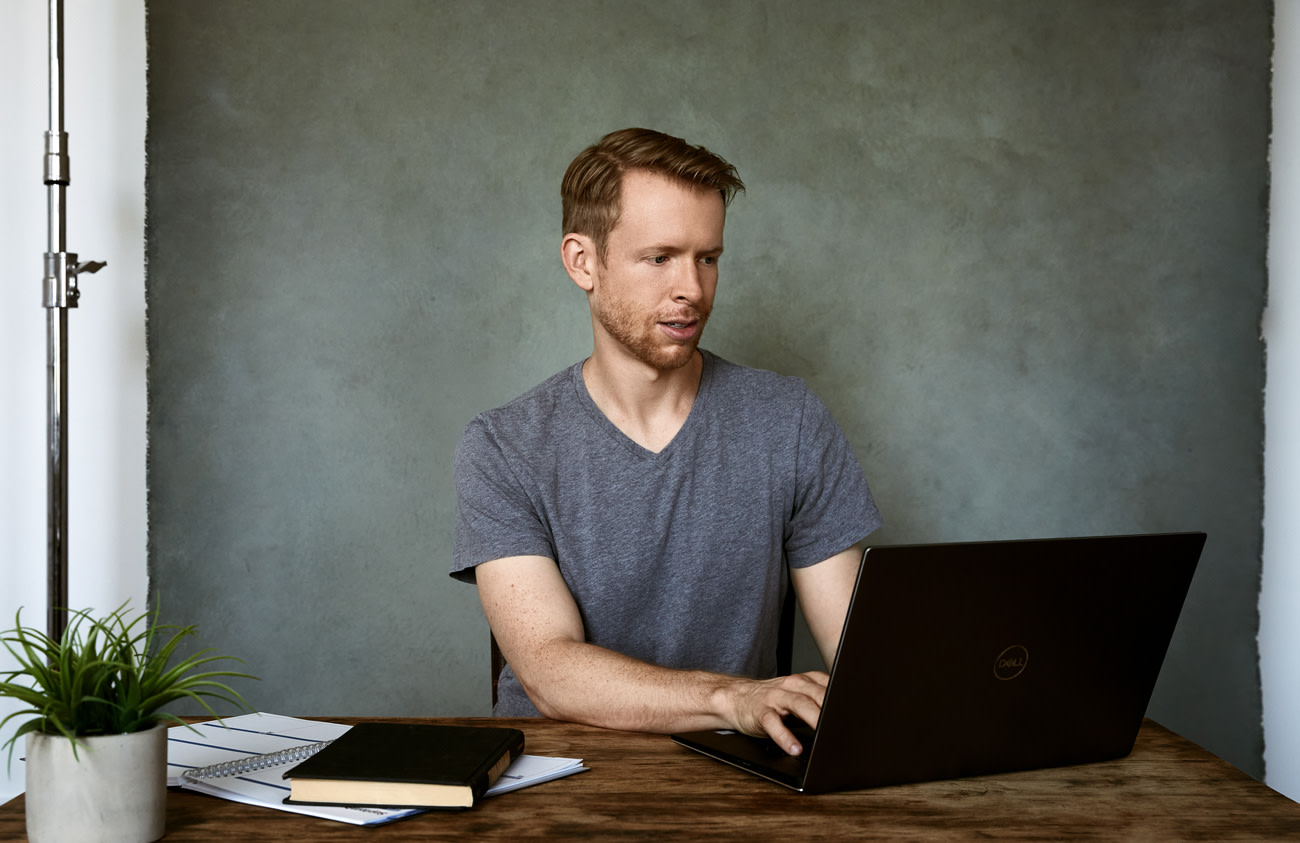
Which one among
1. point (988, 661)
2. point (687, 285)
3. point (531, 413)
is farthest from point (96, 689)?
point (687, 285)

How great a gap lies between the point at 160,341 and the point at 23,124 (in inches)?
21.8

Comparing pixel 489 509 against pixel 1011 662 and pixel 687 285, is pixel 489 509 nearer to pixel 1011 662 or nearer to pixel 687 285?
pixel 687 285

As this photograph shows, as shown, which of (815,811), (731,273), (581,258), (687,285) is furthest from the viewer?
(731,273)

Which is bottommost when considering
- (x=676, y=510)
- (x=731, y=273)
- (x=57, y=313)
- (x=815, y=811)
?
(x=815, y=811)

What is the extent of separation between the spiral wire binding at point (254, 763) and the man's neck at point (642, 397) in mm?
805

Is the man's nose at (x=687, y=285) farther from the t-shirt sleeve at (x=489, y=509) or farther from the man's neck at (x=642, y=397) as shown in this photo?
the t-shirt sleeve at (x=489, y=509)

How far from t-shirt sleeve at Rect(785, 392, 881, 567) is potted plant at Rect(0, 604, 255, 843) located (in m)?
1.11

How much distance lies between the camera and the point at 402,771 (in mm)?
933

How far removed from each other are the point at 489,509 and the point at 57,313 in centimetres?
94

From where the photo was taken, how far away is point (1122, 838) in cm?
86

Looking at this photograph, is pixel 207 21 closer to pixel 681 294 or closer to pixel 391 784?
pixel 681 294

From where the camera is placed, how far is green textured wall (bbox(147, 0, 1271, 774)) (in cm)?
239

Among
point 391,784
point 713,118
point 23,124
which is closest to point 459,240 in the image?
point 713,118

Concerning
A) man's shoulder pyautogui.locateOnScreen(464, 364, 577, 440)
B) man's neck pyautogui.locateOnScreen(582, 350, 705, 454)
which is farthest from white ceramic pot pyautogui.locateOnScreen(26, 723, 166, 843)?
man's neck pyautogui.locateOnScreen(582, 350, 705, 454)
